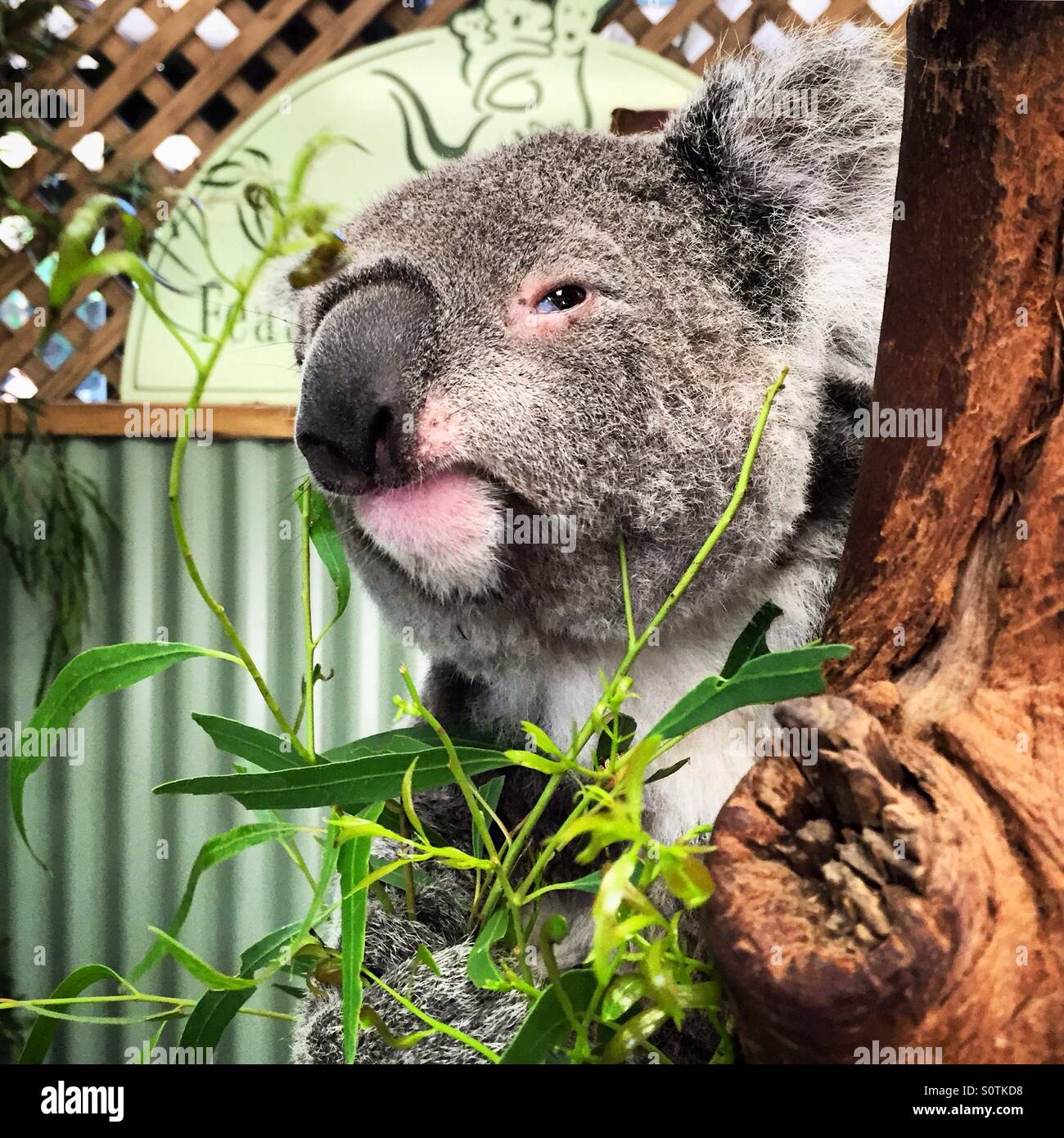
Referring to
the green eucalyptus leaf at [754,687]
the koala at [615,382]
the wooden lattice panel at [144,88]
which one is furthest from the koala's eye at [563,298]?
the wooden lattice panel at [144,88]

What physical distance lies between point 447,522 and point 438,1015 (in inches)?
18.4

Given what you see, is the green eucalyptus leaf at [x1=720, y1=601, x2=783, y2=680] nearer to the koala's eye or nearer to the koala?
the koala

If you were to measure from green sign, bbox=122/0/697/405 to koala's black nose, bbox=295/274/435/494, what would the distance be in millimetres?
539

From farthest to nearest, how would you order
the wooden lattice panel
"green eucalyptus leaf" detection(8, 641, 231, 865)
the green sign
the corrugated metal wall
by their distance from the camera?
the corrugated metal wall → the wooden lattice panel → the green sign → "green eucalyptus leaf" detection(8, 641, 231, 865)

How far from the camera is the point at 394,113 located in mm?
1585

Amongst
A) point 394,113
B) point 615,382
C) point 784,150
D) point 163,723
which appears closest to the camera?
point 615,382

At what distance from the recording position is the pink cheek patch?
88 centimetres

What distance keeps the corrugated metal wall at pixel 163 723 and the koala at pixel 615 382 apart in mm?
827

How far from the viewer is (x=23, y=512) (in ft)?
6.52

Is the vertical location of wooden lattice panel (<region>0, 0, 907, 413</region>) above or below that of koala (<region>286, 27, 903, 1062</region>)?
above

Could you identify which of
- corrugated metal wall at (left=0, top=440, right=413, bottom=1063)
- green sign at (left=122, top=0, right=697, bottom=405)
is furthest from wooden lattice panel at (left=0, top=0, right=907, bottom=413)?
corrugated metal wall at (left=0, top=440, right=413, bottom=1063)

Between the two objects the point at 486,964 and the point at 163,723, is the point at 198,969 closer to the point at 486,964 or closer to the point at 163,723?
the point at 486,964

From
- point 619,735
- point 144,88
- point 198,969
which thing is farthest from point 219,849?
point 144,88

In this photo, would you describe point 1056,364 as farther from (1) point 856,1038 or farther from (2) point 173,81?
(2) point 173,81
